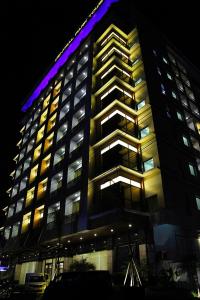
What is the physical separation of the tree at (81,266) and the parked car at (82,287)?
15130 mm

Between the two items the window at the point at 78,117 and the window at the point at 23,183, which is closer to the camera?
the window at the point at 78,117

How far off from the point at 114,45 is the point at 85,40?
1105 cm

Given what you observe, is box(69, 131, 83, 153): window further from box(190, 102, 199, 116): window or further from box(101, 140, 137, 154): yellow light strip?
box(190, 102, 199, 116): window

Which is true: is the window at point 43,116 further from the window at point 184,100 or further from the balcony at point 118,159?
the window at point 184,100

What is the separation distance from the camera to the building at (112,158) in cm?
2486

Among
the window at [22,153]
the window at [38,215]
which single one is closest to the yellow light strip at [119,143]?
the window at [38,215]

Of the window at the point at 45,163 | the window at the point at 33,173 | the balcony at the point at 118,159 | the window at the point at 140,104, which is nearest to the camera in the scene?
the balcony at the point at 118,159

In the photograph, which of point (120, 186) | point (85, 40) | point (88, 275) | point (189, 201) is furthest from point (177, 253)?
point (85, 40)

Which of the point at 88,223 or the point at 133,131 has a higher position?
the point at 133,131

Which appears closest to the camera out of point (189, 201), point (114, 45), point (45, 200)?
point (189, 201)

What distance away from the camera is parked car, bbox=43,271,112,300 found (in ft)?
39.9

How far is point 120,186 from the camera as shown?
2523 centimetres

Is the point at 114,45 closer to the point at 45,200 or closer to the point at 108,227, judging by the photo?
the point at 45,200

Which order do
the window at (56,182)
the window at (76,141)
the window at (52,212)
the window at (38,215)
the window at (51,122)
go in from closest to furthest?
the window at (52,212) → the window at (76,141) → the window at (56,182) → the window at (38,215) → the window at (51,122)
